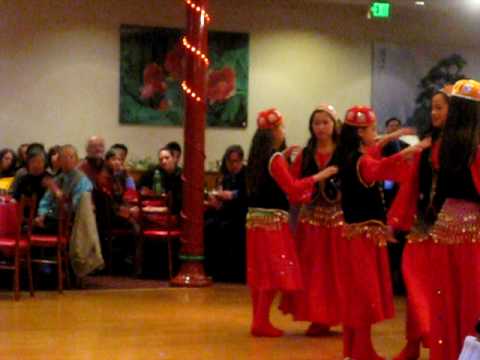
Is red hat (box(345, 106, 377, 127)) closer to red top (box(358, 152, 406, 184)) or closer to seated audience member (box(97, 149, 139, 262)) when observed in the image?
red top (box(358, 152, 406, 184))

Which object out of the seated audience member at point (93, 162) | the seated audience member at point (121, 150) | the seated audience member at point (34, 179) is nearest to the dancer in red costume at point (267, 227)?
the seated audience member at point (34, 179)

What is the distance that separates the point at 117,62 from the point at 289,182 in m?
6.92

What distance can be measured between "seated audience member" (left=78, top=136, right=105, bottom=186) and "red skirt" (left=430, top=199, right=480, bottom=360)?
588 centimetres

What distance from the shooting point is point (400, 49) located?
43.9 ft

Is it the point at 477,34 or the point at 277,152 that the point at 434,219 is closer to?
the point at 277,152

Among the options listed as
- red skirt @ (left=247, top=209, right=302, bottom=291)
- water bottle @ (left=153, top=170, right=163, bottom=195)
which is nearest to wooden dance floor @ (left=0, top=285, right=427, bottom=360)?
red skirt @ (left=247, top=209, right=302, bottom=291)

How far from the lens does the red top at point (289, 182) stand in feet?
18.2

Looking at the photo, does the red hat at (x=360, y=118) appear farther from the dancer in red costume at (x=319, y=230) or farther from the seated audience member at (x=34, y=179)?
the seated audience member at (x=34, y=179)

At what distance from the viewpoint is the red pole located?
30.0 feet

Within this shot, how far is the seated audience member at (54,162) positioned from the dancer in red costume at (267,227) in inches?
131

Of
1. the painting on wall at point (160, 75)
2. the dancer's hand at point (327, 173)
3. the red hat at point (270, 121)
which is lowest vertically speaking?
the dancer's hand at point (327, 173)

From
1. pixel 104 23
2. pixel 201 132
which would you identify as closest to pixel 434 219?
pixel 201 132

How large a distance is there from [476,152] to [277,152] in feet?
6.41

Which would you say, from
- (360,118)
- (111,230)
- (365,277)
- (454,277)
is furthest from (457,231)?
(111,230)
